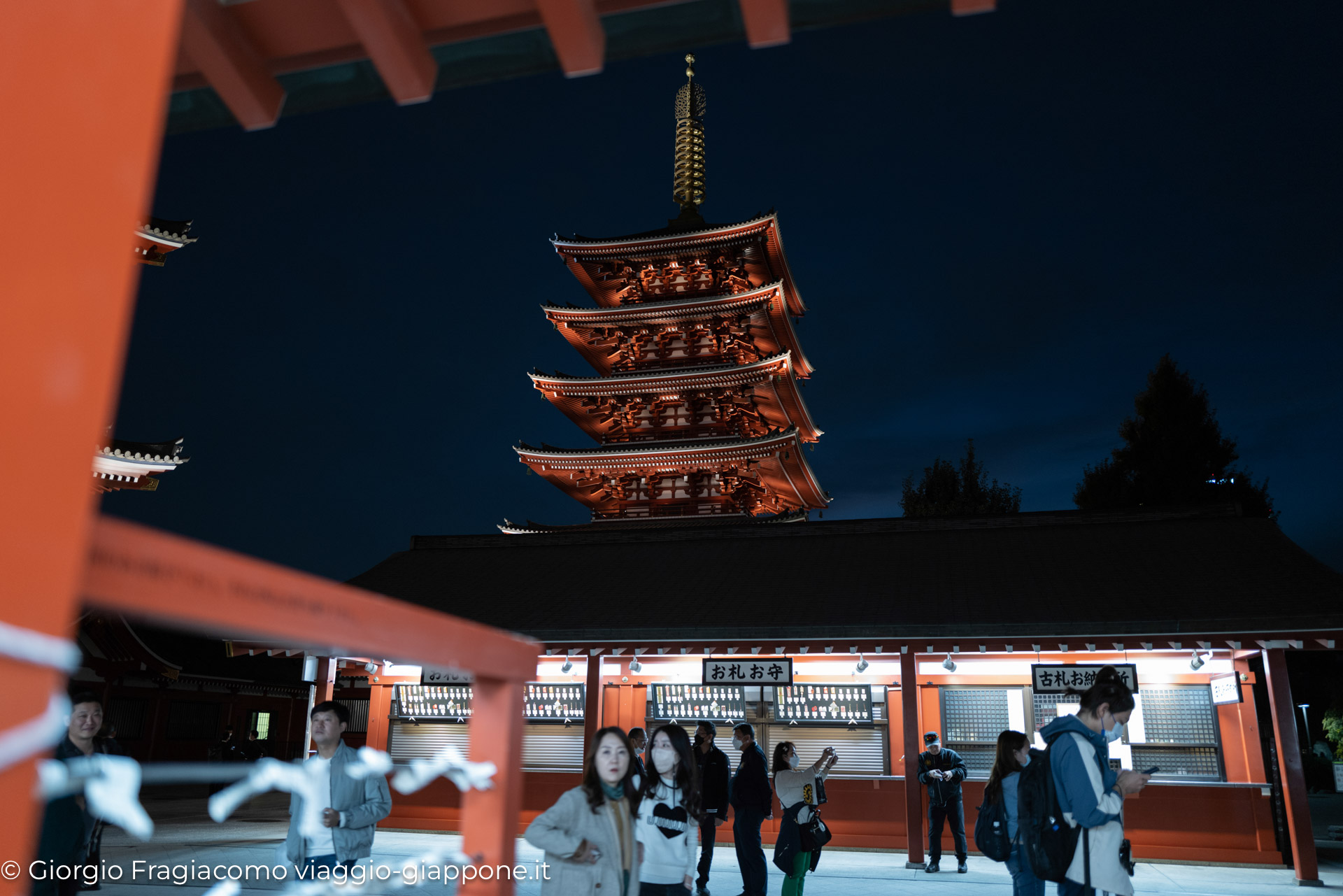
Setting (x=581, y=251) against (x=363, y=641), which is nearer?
(x=363, y=641)

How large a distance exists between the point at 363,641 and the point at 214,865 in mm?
10786

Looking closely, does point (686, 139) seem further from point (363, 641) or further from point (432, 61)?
point (363, 641)

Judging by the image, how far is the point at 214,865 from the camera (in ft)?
32.0

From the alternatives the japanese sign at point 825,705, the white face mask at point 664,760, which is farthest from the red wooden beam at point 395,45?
the japanese sign at point 825,705

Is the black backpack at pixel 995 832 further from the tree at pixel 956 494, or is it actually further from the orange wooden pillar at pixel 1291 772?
the tree at pixel 956 494

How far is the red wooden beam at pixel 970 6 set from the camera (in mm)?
2203

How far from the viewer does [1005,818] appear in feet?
19.4

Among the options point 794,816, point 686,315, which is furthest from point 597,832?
point 686,315

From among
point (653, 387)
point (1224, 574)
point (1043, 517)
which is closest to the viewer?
point (1224, 574)

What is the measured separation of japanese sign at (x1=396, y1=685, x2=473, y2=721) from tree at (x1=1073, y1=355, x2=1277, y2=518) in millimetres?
Result: 23000

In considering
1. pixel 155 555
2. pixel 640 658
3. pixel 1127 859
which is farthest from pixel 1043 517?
pixel 155 555

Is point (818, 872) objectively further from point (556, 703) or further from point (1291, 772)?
point (1291, 772)

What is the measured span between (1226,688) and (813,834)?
7.34 m

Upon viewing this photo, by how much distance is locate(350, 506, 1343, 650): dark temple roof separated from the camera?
35.3ft
